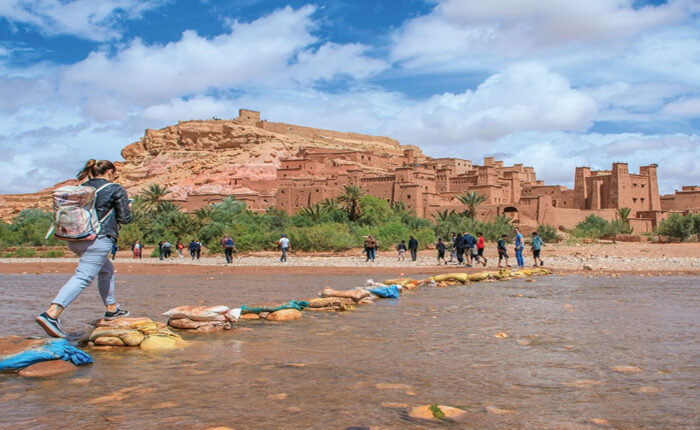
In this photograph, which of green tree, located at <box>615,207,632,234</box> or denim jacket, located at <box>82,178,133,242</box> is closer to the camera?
denim jacket, located at <box>82,178,133,242</box>

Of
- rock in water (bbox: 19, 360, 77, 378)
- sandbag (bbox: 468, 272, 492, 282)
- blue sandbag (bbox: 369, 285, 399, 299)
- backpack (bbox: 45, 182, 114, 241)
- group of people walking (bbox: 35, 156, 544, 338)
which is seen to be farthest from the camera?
sandbag (bbox: 468, 272, 492, 282)

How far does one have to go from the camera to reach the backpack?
5324 mm

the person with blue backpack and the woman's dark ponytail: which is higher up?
the woman's dark ponytail

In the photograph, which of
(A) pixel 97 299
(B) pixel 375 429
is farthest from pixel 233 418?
(A) pixel 97 299

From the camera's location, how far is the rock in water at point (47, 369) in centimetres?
425

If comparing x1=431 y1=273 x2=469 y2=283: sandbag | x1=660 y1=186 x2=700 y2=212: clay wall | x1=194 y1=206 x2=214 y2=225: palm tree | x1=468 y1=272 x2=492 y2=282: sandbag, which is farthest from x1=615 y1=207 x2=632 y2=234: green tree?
x1=431 y1=273 x2=469 y2=283: sandbag

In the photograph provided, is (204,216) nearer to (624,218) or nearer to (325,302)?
(624,218)

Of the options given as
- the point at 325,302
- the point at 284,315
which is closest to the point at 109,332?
the point at 284,315

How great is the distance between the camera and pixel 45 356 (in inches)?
174

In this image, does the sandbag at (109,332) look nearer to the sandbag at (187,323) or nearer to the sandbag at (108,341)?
the sandbag at (108,341)

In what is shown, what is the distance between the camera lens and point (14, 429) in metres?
3.03

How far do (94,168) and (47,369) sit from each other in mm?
2179

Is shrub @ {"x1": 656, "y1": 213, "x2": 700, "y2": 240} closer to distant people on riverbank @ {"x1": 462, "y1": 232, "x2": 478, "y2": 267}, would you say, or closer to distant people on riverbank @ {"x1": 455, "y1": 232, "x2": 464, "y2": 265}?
distant people on riverbank @ {"x1": 455, "y1": 232, "x2": 464, "y2": 265}

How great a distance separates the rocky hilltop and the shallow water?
4977 cm
